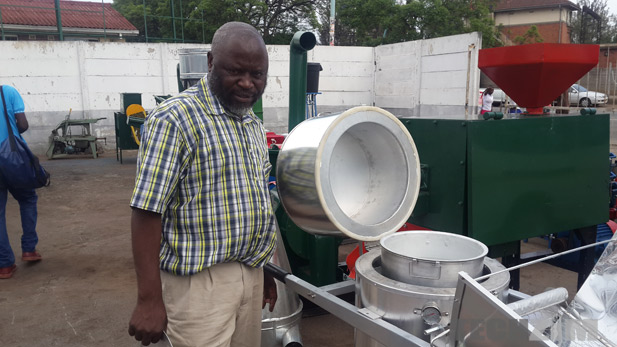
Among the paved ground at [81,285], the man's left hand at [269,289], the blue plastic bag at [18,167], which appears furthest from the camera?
the blue plastic bag at [18,167]

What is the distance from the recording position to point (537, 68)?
2660 millimetres

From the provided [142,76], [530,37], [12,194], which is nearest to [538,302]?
[12,194]

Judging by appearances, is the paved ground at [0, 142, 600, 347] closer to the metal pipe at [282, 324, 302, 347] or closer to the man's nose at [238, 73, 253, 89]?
the metal pipe at [282, 324, 302, 347]

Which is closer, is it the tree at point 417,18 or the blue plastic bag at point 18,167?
the blue plastic bag at point 18,167

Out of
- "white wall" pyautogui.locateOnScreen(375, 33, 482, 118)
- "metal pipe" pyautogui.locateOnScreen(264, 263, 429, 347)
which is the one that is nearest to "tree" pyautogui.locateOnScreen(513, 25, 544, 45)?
"white wall" pyautogui.locateOnScreen(375, 33, 482, 118)

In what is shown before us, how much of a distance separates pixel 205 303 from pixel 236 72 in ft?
2.49

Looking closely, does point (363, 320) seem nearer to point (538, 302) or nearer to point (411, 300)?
point (411, 300)

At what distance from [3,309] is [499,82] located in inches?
146

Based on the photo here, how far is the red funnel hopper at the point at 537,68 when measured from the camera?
262cm

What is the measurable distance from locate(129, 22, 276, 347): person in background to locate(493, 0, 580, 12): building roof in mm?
45162

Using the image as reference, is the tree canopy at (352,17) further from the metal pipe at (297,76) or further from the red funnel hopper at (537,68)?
the red funnel hopper at (537,68)

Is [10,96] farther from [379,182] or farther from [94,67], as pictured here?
[94,67]

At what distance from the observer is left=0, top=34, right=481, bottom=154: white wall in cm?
1080

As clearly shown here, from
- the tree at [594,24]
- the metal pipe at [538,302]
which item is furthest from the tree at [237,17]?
the tree at [594,24]
